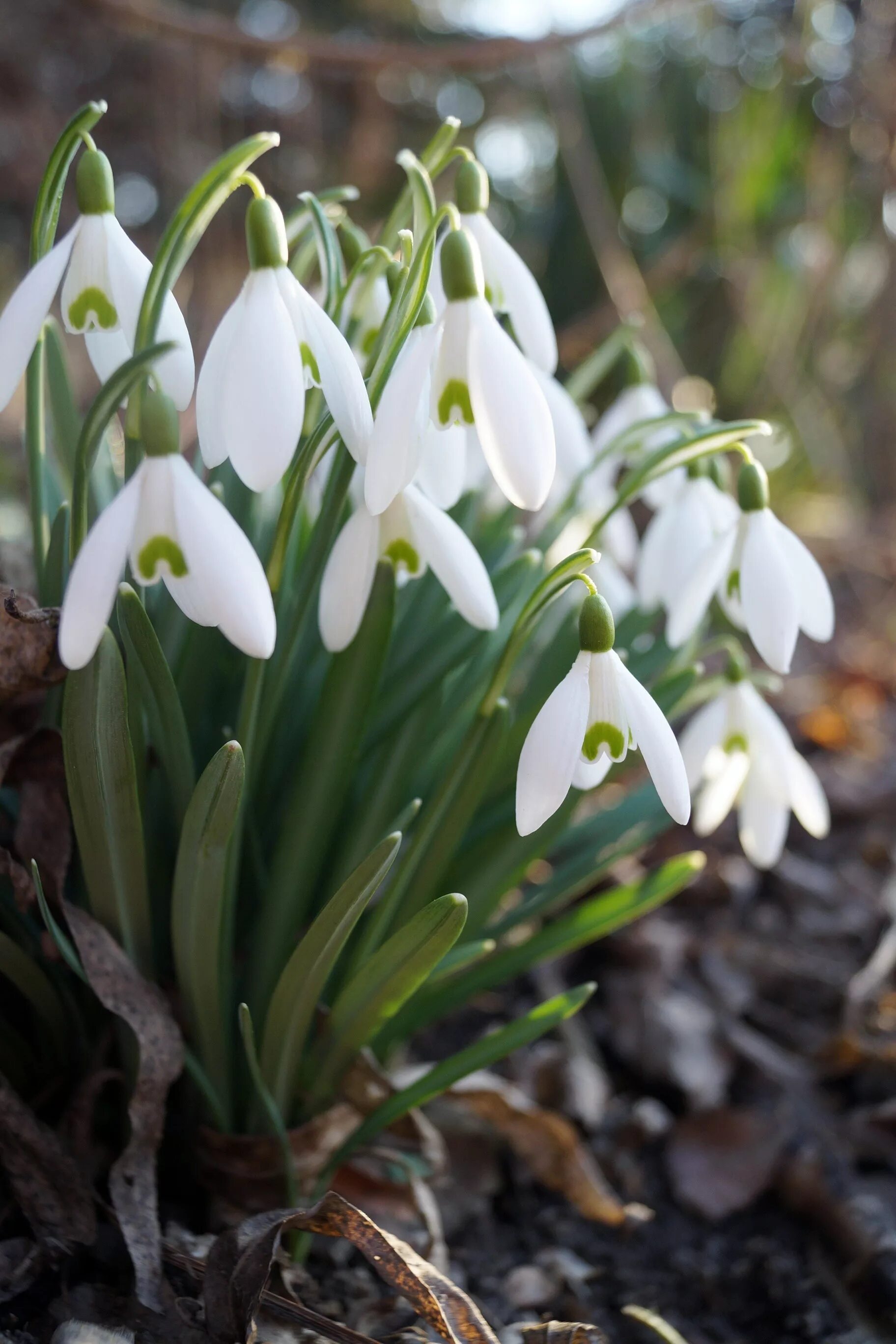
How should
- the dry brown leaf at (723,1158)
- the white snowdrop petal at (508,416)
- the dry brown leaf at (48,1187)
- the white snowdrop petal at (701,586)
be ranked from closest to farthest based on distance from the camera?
the white snowdrop petal at (508,416) < the dry brown leaf at (48,1187) < the white snowdrop petal at (701,586) < the dry brown leaf at (723,1158)

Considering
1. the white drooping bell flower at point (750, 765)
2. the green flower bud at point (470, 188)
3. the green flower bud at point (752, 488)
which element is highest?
the green flower bud at point (470, 188)

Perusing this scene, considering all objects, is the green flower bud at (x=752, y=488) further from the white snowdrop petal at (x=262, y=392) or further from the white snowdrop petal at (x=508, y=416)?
the white snowdrop petal at (x=262, y=392)

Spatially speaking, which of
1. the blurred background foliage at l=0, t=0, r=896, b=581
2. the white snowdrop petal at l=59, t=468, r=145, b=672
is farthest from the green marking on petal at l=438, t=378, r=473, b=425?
the blurred background foliage at l=0, t=0, r=896, b=581

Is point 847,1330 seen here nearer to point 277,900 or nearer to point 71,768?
point 277,900

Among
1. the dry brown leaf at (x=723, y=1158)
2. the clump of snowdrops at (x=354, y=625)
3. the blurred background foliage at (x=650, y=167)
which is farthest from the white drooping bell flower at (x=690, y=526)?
the blurred background foliage at (x=650, y=167)

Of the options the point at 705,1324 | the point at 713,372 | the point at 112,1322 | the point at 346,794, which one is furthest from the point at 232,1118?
the point at 713,372

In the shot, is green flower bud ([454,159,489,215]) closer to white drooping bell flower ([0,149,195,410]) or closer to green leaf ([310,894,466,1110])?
white drooping bell flower ([0,149,195,410])
